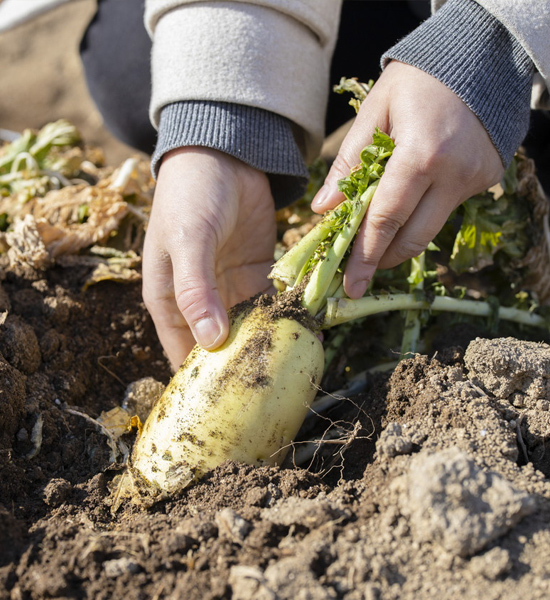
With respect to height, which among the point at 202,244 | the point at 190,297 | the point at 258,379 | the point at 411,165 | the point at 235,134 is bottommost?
the point at 258,379

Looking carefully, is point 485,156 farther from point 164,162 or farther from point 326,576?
point 326,576

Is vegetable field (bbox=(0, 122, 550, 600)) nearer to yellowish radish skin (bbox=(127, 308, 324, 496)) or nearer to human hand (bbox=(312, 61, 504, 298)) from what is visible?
yellowish radish skin (bbox=(127, 308, 324, 496))

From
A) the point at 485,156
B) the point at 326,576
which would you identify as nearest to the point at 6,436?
the point at 326,576

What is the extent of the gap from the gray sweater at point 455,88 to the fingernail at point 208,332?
87 cm

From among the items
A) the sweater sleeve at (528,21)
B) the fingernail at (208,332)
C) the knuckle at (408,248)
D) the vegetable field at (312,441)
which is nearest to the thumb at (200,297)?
the fingernail at (208,332)

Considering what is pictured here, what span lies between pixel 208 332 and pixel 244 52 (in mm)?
1459

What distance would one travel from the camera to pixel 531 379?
2111 millimetres

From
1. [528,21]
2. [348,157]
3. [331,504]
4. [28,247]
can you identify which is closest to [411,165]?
[348,157]

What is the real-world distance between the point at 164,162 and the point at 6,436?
1.38m

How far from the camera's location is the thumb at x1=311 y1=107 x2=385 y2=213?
2.32 metres

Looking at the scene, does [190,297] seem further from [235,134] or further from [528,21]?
[528,21]

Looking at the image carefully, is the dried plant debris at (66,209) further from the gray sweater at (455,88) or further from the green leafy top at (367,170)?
the green leafy top at (367,170)

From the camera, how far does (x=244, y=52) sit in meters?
2.78

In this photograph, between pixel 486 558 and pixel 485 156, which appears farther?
pixel 485 156
